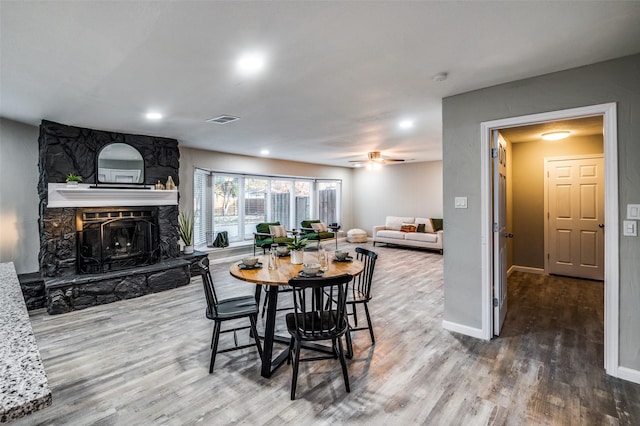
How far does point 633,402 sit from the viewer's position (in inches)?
83.7

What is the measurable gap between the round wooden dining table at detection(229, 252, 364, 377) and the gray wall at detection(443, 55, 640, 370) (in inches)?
43.8

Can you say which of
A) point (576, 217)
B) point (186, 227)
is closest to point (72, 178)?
point (186, 227)

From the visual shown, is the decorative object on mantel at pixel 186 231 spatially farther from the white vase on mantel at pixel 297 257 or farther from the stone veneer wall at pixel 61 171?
the white vase on mantel at pixel 297 257

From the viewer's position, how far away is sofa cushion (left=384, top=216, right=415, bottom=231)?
352 inches

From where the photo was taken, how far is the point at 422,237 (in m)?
8.10

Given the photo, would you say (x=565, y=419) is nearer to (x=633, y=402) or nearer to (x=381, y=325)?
(x=633, y=402)

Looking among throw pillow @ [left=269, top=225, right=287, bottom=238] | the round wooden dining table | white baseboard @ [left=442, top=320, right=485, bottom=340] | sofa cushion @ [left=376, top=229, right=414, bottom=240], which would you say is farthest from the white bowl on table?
sofa cushion @ [left=376, top=229, right=414, bottom=240]

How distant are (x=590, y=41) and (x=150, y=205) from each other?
5590mm

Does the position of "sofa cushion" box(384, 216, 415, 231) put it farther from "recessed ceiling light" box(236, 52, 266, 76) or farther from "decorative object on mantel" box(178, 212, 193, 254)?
"recessed ceiling light" box(236, 52, 266, 76)

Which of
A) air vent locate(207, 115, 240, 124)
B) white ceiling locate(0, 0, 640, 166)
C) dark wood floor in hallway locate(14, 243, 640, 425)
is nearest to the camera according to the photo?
white ceiling locate(0, 0, 640, 166)

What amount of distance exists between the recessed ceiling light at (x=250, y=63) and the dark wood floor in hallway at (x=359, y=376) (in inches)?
95.8

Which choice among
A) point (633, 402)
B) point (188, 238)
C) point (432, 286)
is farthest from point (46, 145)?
point (633, 402)

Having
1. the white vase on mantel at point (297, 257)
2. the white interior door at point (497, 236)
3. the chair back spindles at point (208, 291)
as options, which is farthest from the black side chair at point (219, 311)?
the white interior door at point (497, 236)

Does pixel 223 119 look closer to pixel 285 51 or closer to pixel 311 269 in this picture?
pixel 285 51
